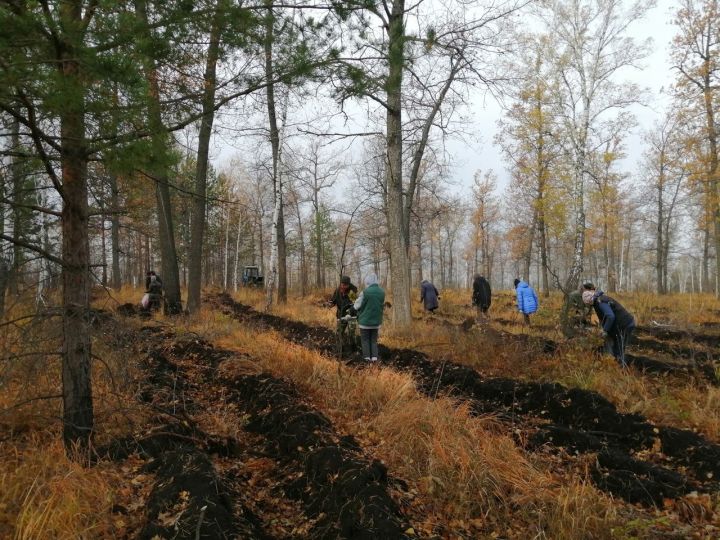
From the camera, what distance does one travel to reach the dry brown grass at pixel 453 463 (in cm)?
322

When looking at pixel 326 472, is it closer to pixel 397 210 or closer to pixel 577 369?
pixel 577 369

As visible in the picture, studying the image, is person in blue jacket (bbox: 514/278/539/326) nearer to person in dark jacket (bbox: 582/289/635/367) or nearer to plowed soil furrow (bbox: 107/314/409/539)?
person in dark jacket (bbox: 582/289/635/367)

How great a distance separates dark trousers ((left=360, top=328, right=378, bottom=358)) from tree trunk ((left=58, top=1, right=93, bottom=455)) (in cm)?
497

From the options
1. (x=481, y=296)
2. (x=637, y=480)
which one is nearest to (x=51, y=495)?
(x=637, y=480)

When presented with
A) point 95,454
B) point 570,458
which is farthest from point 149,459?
point 570,458

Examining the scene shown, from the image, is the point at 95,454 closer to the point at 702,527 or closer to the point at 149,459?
the point at 149,459

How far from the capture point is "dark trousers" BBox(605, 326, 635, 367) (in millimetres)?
7328

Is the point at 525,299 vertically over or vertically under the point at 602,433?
over

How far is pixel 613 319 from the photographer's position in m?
7.31

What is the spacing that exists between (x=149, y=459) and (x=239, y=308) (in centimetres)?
1257

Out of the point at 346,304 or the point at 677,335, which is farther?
the point at 677,335

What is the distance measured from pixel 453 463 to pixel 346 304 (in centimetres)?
533

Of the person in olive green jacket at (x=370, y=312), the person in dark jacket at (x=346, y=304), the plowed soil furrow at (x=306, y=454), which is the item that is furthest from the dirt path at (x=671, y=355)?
the plowed soil furrow at (x=306, y=454)

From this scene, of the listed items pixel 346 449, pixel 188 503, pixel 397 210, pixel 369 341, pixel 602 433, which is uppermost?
pixel 397 210
